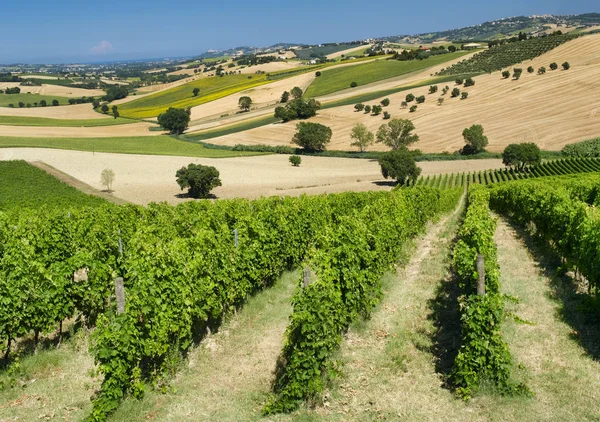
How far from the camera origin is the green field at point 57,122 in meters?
107

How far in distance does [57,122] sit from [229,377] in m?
118

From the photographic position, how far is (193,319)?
1262 cm

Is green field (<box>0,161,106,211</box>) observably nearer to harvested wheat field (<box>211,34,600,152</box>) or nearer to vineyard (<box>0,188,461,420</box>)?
vineyard (<box>0,188,461,420</box>)

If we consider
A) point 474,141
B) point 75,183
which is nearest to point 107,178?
point 75,183

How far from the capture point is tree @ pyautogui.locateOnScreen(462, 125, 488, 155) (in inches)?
2995

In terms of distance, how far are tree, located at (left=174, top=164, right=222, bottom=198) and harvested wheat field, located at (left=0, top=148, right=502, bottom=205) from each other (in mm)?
1397

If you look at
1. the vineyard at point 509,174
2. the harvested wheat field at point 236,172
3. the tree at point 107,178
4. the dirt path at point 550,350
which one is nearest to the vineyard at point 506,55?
the harvested wheat field at point 236,172

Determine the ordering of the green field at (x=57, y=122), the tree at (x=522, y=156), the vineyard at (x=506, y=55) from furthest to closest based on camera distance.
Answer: the vineyard at (x=506, y=55), the green field at (x=57, y=122), the tree at (x=522, y=156)

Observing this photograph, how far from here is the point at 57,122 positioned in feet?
369

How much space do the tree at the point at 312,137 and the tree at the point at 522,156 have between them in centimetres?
3084

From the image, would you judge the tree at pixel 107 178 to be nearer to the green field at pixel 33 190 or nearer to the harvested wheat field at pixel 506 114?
the green field at pixel 33 190

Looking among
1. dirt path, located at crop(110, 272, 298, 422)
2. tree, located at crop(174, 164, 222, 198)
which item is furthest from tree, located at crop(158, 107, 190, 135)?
dirt path, located at crop(110, 272, 298, 422)

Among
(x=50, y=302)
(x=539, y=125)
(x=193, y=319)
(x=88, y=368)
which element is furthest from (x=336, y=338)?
(x=539, y=125)

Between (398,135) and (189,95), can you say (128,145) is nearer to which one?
(398,135)
